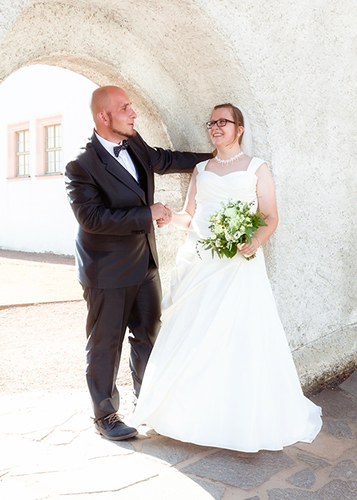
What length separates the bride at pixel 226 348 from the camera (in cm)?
296

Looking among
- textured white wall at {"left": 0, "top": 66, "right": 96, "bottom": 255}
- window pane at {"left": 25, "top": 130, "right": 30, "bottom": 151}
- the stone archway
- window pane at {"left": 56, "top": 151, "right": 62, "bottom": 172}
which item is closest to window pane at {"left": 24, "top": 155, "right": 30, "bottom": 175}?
window pane at {"left": 25, "top": 130, "right": 30, "bottom": 151}

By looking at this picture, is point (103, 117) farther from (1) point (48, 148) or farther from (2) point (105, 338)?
(1) point (48, 148)

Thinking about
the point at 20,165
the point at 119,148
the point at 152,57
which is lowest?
the point at 119,148

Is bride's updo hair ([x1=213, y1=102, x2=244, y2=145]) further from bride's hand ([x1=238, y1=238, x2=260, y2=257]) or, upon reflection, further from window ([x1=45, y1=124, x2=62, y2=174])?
window ([x1=45, y1=124, x2=62, y2=174])

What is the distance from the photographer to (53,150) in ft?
48.9

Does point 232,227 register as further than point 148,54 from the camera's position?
No

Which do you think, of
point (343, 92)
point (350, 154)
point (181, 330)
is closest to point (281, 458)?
point (181, 330)

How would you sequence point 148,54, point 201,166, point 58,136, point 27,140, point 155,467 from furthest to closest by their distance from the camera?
point 27,140, point 58,136, point 148,54, point 201,166, point 155,467

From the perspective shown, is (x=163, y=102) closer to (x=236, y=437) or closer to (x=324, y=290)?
(x=324, y=290)

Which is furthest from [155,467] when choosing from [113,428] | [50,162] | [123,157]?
[50,162]

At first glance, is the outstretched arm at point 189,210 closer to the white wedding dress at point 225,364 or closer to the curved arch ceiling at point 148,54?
the white wedding dress at point 225,364

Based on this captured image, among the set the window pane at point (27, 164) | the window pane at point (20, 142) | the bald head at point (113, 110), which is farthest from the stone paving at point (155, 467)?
the window pane at point (20, 142)

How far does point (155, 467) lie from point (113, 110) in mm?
2106

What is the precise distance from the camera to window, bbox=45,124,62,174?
48.3 feet
